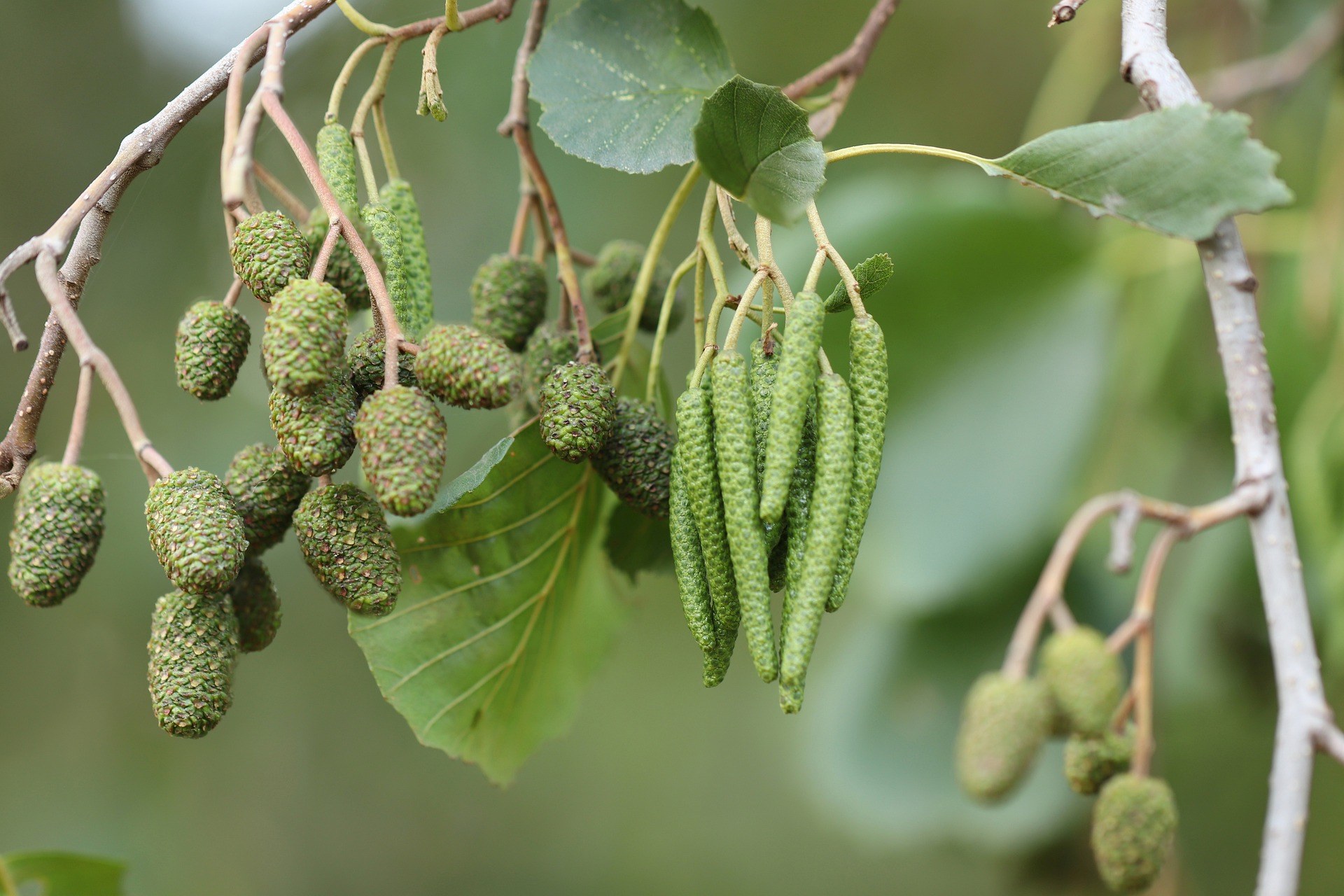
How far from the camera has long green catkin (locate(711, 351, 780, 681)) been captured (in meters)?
0.68

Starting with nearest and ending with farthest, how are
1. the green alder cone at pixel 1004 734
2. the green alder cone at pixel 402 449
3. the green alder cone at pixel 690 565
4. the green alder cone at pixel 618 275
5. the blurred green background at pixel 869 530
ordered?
1. the green alder cone at pixel 402 449
2. the green alder cone at pixel 690 565
3. the green alder cone at pixel 1004 734
4. the green alder cone at pixel 618 275
5. the blurred green background at pixel 869 530

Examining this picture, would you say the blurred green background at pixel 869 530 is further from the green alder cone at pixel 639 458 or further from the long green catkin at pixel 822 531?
the long green catkin at pixel 822 531

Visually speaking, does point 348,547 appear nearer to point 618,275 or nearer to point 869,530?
point 618,275

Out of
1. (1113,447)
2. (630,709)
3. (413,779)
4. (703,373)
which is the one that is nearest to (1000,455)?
(1113,447)

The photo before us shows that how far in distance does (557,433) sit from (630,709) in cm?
307

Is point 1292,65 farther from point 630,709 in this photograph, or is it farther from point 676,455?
point 630,709

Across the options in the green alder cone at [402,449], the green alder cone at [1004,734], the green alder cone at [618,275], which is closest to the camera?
the green alder cone at [402,449]

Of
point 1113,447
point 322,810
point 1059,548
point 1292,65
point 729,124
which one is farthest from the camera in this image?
point 322,810

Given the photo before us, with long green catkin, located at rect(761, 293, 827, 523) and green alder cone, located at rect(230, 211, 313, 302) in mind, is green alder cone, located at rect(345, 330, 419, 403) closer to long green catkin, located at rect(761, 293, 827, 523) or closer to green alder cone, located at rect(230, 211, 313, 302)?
green alder cone, located at rect(230, 211, 313, 302)

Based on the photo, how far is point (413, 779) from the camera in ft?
12.6

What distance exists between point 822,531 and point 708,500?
0.09 meters

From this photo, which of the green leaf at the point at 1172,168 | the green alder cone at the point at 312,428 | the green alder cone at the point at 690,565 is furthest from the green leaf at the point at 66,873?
the green leaf at the point at 1172,168

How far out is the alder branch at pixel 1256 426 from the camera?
2.22 feet

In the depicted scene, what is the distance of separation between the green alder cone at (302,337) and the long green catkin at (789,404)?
11.4 inches
